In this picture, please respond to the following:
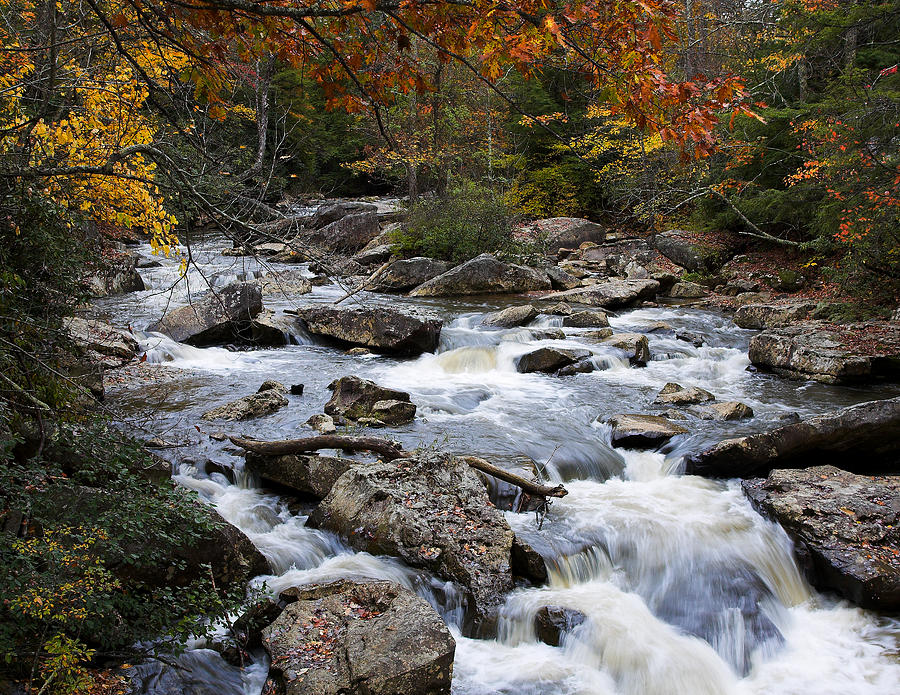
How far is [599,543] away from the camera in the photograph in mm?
5742

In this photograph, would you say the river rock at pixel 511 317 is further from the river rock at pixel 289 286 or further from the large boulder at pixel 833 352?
the river rock at pixel 289 286

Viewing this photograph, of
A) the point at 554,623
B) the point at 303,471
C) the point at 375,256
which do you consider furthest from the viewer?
the point at 375,256

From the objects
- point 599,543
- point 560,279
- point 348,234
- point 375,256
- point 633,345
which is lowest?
point 599,543

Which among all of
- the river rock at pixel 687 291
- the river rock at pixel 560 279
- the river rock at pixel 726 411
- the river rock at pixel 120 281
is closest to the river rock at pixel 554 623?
the river rock at pixel 726 411

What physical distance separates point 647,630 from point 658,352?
7992 mm

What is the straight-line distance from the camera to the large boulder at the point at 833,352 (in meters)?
9.93

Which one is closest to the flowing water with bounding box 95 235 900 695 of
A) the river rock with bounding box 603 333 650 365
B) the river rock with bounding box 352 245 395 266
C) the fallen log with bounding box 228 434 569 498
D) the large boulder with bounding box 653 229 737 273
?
the fallen log with bounding box 228 434 569 498

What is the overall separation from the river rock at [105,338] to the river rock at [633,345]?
8981mm

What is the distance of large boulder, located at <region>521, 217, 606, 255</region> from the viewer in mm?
23156

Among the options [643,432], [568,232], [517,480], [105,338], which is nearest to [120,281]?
[105,338]

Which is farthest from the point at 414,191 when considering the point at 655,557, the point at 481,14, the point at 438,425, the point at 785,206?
the point at 481,14

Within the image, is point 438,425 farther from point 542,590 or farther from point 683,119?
point 683,119

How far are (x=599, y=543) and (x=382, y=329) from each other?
718 cm

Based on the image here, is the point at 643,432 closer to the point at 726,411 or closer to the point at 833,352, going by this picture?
the point at 726,411
